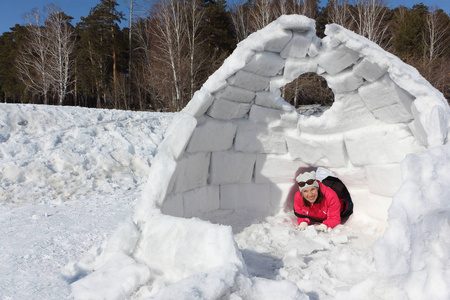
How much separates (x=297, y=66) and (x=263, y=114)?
0.55 m

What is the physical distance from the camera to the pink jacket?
9.57 ft

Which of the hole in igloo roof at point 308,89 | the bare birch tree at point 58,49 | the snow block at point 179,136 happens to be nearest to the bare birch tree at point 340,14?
the hole in igloo roof at point 308,89

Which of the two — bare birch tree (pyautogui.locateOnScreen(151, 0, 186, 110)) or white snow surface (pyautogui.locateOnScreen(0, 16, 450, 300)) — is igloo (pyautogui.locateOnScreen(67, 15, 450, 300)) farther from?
bare birch tree (pyautogui.locateOnScreen(151, 0, 186, 110))

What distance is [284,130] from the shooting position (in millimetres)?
3094

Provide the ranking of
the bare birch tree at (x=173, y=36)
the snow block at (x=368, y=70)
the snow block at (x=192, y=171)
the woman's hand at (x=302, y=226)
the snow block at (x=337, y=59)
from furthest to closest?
the bare birch tree at (x=173, y=36) < the woman's hand at (x=302, y=226) < the snow block at (x=192, y=171) < the snow block at (x=337, y=59) < the snow block at (x=368, y=70)

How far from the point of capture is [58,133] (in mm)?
5680

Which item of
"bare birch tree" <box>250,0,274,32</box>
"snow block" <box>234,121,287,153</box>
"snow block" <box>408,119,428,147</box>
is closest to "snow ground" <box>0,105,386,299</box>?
"snow block" <box>234,121,287,153</box>

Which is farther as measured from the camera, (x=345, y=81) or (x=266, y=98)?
(x=266, y=98)

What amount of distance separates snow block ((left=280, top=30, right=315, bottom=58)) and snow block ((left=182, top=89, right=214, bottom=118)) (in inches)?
27.2

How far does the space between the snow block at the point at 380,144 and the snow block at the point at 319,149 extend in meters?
0.07

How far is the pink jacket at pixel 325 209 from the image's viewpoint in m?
2.92

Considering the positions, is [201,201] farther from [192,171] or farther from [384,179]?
[384,179]

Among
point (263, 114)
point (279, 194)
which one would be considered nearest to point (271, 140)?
point (263, 114)

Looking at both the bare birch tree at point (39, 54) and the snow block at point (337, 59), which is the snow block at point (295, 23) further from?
the bare birch tree at point (39, 54)
